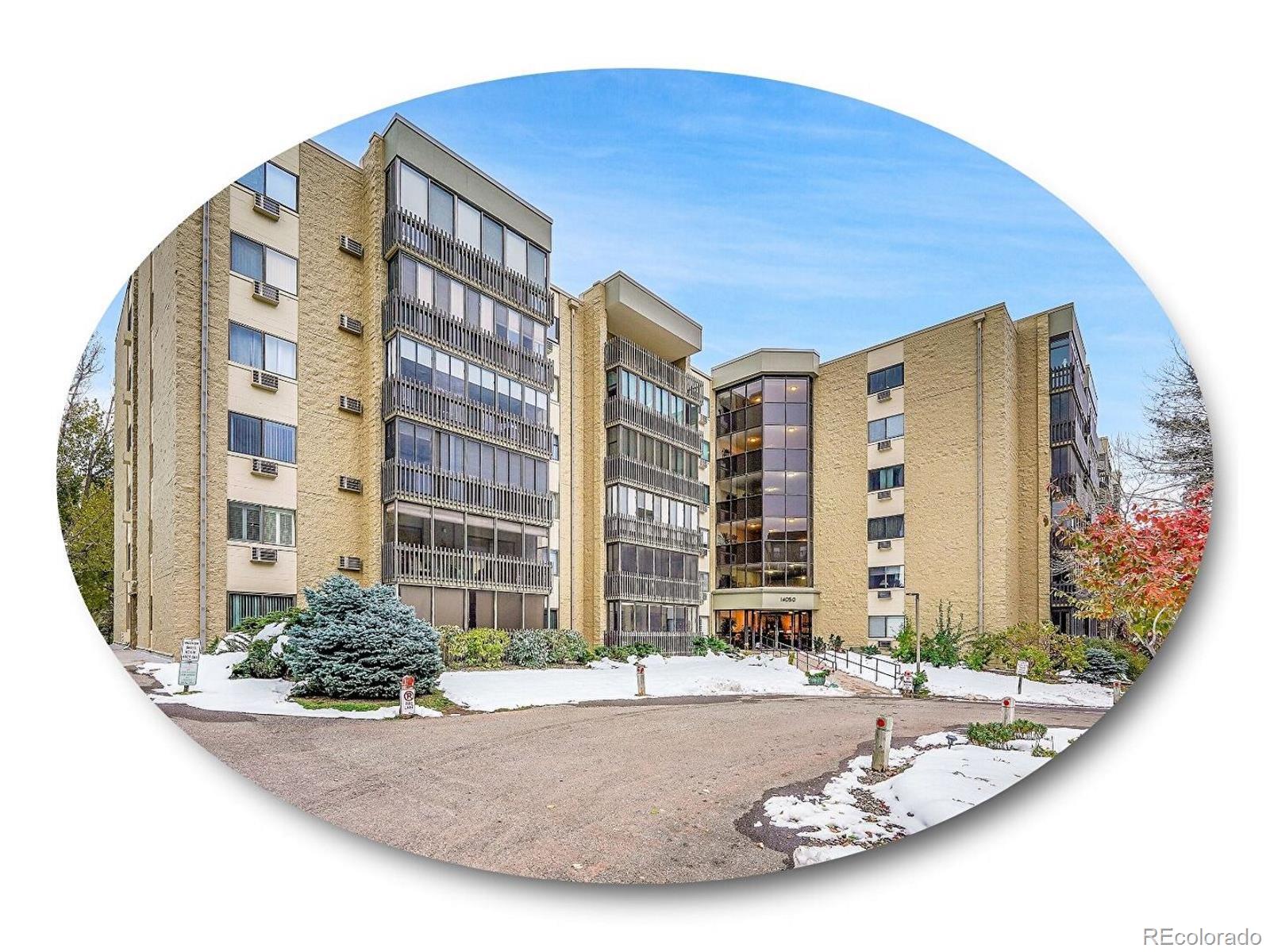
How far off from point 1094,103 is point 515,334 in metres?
1.89

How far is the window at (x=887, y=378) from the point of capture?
2.84m

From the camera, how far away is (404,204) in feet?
9.39

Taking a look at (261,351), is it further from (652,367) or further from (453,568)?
(652,367)

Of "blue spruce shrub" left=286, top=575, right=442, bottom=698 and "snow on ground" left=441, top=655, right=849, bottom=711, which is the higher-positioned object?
"blue spruce shrub" left=286, top=575, right=442, bottom=698

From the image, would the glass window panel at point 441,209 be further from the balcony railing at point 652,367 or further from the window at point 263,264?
the balcony railing at point 652,367

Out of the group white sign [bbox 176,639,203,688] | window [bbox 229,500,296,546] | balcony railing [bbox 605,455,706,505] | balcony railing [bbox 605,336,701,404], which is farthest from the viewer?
balcony railing [bbox 605,336,701,404]

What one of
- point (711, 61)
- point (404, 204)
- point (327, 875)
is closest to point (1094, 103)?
point (711, 61)

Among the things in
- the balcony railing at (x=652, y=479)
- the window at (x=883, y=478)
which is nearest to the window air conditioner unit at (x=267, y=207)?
the balcony railing at (x=652, y=479)

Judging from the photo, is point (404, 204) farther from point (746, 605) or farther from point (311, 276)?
point (746, 605)

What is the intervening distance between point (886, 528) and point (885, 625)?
0.89 ft

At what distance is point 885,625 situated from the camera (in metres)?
2.78

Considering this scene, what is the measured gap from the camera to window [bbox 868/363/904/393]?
2.84m

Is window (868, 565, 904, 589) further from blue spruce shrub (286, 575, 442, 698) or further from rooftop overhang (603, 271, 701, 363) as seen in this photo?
blue spruce shrub (286, 575, 442, 698)

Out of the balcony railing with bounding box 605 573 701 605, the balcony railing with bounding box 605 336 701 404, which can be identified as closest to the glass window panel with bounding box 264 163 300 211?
the balcony railing with bounding box 605 336 701 404
